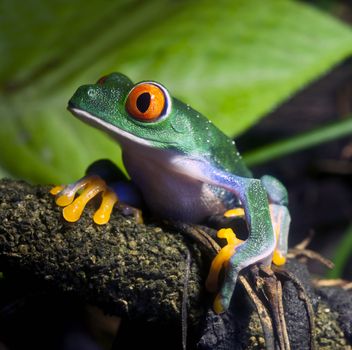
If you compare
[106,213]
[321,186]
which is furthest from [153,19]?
[106,213]

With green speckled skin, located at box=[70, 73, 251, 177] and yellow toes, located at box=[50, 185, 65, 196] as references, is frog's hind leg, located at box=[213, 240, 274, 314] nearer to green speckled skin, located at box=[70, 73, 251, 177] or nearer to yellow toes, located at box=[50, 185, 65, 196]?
green speckled skin, located at box=[70, 73, 251, 177]

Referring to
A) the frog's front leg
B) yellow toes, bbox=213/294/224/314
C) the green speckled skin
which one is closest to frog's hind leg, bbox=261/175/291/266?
the green speckled skin

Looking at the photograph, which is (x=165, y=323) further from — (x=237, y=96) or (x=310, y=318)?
(x=237, y=96)

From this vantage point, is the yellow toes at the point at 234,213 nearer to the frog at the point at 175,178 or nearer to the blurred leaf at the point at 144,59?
the frog at the point at 175,178

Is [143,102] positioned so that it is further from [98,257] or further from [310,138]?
[310,138]

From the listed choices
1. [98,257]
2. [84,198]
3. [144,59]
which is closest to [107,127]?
[84,198]

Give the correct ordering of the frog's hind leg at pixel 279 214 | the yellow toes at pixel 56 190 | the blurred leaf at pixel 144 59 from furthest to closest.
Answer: the blurred leaf at pixel 144 59 → the frog's hind leg at pixel 279 214 → the yellow toes at pixel 56 190

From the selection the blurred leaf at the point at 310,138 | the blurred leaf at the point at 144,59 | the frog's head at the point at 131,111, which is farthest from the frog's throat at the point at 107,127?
the blurred leaf at the point at 310,138


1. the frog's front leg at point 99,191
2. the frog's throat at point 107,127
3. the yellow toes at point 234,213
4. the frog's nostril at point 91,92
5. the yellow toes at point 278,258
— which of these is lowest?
the yellow toes at point 278,258
